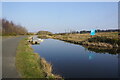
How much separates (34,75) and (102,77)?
16.4ft

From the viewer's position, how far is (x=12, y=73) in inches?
342

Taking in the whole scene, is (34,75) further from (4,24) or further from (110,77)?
(4,24)

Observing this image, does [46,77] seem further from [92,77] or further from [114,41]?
[114,41]

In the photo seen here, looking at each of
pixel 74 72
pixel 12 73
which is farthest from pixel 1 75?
pixel 74 72

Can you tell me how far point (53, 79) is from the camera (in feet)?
28.0

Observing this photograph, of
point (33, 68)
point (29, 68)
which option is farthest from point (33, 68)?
point (29, 68)

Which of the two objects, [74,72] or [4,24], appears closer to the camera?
[74,72]

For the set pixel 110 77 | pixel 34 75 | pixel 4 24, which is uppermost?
pixel 4 24

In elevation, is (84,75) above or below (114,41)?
below

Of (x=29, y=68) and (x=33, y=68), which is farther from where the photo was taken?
(x=33, y=68)

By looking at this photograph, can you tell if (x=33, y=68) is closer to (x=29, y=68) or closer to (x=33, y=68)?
(x=33, y=68)

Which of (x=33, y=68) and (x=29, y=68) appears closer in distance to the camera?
(x=29, y=68)

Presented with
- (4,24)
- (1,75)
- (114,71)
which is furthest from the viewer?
(4,24)

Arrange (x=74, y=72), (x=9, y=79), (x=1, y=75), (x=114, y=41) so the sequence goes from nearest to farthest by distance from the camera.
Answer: (x=9, y=79) → (x=1, y=75) → (x=74, y=72) → (x=114, y=41)
